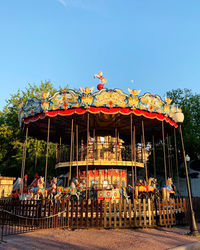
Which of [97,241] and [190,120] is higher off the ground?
[190,120]

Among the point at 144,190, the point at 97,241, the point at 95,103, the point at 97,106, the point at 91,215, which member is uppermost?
the point at 95,103

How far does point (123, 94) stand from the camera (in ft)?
44.5

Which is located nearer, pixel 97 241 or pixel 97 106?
pixel 97 241

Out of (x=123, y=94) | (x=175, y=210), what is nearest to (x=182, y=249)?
(x=175, y=210)

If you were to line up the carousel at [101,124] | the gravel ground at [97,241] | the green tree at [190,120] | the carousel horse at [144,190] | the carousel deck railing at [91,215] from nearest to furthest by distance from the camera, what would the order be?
the gravel ground at [97,241]
the carousel deck railing at [91,215]
the carousel horse at [144,190]
the carousel at [101,124]
the green tree at [190,120]

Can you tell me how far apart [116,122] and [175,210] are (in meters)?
8.34

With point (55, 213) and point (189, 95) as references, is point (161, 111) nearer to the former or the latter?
point (55, 213)

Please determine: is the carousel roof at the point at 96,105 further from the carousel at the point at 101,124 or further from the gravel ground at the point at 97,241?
the gravel ground at the point at 97,241

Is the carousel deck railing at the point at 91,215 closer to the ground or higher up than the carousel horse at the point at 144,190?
closer to the ground

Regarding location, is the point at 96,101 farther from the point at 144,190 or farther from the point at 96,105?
the point at 144,190

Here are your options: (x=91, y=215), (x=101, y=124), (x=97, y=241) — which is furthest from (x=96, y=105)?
(x=97, y=241)

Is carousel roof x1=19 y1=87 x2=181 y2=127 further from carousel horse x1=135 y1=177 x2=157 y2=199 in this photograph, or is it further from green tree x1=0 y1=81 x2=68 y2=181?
green tree x1=0 y1=81 x2=68 y2=181

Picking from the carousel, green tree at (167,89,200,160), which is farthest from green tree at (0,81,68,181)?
green tree at (167,89,200,160)

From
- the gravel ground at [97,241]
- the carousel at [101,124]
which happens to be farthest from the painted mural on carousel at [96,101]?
the gravel ground at [97,241]
